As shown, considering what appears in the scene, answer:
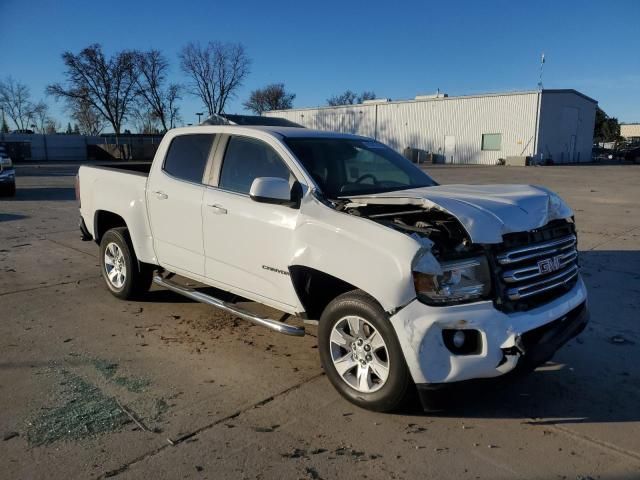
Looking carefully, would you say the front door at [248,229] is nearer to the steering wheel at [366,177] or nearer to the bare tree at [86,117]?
the steering wheel at [366,177]

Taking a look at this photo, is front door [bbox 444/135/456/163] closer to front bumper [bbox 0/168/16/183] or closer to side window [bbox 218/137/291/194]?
front bumper [bbox 0/168/16/183]

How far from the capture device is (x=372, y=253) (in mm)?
3312

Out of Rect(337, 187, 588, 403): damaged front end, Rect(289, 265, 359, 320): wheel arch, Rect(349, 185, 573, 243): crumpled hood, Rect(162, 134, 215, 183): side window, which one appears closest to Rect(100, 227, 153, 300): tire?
Rect(162, 134, 215, 183): side window

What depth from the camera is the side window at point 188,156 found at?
4949 mm

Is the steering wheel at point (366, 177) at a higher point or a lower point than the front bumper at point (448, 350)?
higher

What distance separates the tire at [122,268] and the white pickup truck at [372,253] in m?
0.64

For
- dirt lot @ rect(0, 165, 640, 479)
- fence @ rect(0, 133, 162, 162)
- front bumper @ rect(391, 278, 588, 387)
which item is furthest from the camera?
fence @ rect(0, 133, 162, 162)

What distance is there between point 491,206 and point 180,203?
112 inches

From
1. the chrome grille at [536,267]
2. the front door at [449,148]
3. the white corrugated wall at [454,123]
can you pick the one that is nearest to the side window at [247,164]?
the chrome grille at [536,267]

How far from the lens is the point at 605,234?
995cm

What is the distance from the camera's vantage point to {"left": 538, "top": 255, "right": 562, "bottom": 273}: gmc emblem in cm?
353

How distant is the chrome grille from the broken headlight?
5.4 inches

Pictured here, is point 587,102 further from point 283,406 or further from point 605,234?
point 283,406

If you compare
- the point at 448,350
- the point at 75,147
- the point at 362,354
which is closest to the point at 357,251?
the point at 362,354
